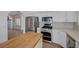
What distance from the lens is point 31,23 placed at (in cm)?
173

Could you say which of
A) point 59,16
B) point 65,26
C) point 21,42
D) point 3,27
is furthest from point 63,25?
point 3,27

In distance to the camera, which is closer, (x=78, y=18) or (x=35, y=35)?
(x=78, y=18)

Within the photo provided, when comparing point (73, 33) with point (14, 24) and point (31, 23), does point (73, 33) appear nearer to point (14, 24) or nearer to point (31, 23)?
point (31, 23)

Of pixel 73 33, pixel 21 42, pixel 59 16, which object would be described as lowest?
pixel 21 42

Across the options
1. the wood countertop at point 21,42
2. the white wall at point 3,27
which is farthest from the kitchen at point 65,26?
the white wall at point 3,27

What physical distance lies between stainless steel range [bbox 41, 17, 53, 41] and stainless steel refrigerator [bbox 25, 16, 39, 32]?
95 millimetres

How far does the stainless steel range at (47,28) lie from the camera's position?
1.71 metres

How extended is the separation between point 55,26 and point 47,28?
112mm

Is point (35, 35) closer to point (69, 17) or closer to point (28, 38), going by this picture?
point (28, 38)

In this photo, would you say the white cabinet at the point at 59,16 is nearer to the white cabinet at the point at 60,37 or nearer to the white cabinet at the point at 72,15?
the white cabinet at the point at 72,15
